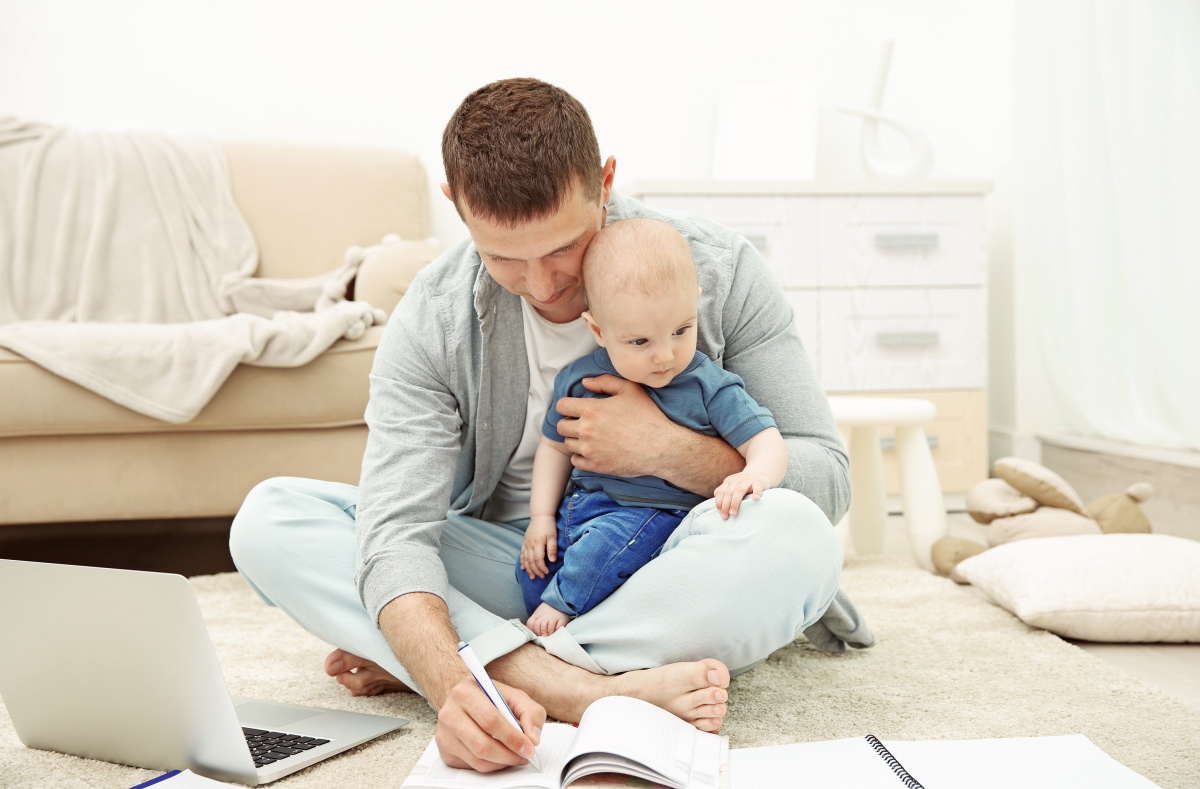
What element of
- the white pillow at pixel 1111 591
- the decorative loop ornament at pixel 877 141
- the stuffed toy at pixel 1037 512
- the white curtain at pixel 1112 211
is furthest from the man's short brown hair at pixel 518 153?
the decorative loop ornament at pixel 877 141

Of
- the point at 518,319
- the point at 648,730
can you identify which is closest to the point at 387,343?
the point at 518,319

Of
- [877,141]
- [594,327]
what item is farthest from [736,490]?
[877,141]

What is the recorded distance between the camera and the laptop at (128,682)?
854 millimetres

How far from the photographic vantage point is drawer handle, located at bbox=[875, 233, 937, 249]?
258cm

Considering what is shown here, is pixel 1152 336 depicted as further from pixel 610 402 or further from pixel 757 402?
pixel 610 402

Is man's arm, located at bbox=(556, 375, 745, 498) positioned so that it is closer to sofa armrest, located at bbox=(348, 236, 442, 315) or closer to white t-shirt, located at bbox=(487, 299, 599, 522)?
white t-shirt, located at bbox=(487, 299, 599, 522)

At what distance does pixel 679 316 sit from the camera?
104 centimetres

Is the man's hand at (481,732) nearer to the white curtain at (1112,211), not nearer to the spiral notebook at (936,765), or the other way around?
the spiral notebook at (936,765)

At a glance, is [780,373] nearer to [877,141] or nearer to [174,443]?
[174,443]

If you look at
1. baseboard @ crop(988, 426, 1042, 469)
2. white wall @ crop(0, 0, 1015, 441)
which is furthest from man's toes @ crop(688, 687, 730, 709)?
white wall @ crop(0, 0, 1015, 441)

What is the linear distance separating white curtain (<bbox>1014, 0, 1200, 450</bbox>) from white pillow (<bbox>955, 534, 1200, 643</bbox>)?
703 millimetres

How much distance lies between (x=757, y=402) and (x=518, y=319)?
30cm

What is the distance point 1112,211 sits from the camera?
2.22 metres

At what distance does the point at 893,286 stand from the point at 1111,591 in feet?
4.22
